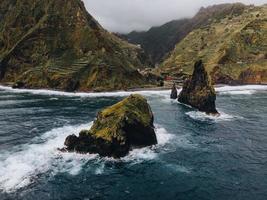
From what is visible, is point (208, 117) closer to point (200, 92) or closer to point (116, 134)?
point (200, 92)

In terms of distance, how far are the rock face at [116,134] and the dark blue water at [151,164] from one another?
8.43 feet

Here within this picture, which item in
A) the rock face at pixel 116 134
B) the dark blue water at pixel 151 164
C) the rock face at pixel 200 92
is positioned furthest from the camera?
the rock face at pixel 200 92

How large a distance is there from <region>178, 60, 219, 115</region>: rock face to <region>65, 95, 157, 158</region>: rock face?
4842 cm

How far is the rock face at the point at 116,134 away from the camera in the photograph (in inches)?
3321

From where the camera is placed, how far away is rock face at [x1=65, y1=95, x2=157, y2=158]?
277 ft

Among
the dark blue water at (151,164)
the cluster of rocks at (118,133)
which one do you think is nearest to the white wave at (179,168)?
the dark blue water at (151,164)

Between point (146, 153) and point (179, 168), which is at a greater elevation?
point (146, 153)

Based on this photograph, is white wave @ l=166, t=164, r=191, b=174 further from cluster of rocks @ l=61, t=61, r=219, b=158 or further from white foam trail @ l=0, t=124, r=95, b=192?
white foam trail @ l=0, t=124, r=95, b=192

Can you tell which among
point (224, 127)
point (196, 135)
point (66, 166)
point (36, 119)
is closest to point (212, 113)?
point (224, 127)

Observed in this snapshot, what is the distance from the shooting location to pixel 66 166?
78.2 meters

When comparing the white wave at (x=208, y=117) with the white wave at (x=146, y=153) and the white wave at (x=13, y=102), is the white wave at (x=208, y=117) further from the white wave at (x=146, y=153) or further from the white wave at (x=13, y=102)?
Result: the white wave at (x=13, y=102)

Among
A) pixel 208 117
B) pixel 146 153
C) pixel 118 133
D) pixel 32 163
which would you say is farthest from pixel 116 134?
pixel 208 117

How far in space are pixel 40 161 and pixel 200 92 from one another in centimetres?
8133

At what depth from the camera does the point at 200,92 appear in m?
147
